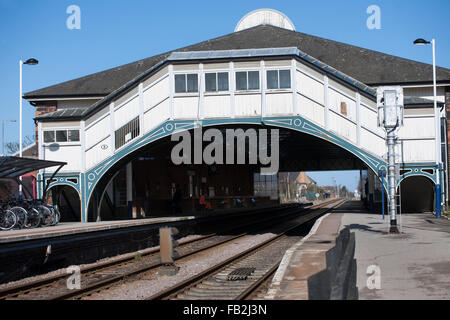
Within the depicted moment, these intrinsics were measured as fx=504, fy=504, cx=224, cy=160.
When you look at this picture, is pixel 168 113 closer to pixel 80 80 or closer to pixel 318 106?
pixel 318 106

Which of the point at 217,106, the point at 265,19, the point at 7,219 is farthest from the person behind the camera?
the point at 265,19

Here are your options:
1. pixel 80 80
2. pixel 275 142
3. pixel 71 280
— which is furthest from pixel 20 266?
pixel 80 80

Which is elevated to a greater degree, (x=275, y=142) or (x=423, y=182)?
(x=275, y=142)

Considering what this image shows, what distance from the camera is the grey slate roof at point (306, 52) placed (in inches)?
1138

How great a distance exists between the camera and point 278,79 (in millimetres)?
21625

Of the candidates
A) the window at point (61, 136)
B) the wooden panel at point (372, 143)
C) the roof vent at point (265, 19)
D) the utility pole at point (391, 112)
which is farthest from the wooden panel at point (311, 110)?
the roof vent at point (265, 19)

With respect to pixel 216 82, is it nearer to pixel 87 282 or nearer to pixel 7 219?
pixel 7 219

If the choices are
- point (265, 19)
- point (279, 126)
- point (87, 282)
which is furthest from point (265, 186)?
point (87, 282)

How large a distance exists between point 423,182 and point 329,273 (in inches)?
723

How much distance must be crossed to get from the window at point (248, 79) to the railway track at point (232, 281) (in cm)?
823

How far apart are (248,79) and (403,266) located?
1460 cm

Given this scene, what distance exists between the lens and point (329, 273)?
9422mm

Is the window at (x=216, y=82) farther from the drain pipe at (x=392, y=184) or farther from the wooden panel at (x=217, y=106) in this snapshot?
the drain pipe at (x=392, y=184)

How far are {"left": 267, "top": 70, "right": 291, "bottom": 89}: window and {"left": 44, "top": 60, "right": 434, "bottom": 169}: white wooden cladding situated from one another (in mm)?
177
